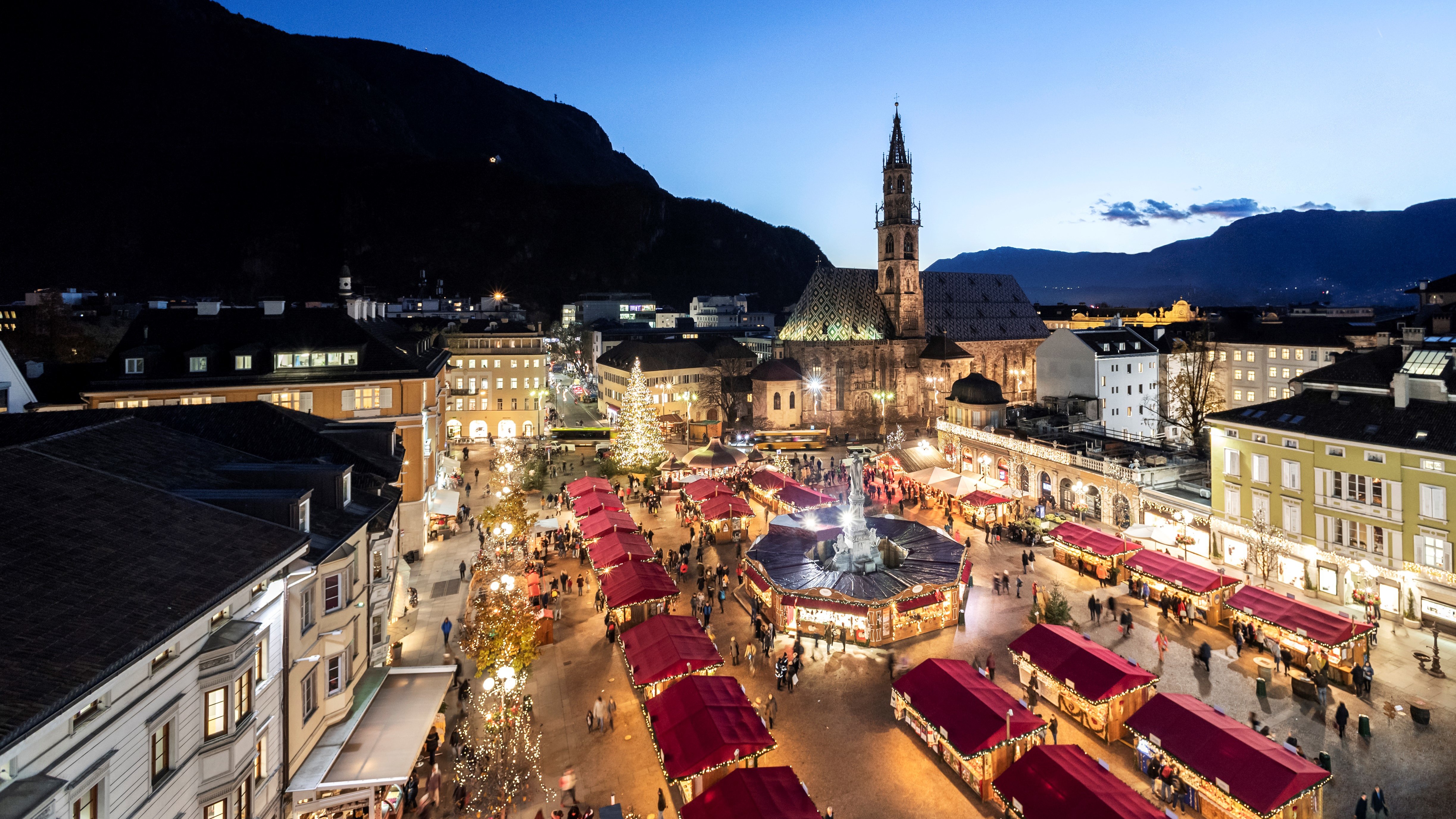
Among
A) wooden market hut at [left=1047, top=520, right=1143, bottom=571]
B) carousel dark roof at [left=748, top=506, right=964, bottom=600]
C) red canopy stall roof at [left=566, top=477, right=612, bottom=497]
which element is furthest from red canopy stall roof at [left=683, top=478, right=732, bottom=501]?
wooden market hut at [left=1047, top=520, right=1143, bottom=571]

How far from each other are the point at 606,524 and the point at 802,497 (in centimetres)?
1198

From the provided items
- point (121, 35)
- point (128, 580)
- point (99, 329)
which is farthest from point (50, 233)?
point (128, 580)

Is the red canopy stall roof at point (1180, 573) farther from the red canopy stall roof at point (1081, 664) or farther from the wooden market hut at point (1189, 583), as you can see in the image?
the red canopy stall roof at point (1081, 664)

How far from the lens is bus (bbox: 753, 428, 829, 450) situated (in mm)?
63844

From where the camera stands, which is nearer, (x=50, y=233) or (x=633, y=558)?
(x=633, y=558)

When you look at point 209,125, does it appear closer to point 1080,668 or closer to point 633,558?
point 633,558

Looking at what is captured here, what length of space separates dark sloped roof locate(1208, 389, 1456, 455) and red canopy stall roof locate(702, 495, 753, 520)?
2354 cm

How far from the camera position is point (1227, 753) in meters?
15.2

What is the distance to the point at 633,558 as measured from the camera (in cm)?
3033

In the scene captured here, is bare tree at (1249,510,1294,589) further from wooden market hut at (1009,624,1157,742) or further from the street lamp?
the street lamp

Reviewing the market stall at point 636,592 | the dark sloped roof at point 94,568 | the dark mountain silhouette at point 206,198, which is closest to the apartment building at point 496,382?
the market stall at point 636,592

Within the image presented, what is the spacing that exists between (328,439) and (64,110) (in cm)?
21853

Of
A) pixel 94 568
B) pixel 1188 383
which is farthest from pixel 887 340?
pixel 94 568

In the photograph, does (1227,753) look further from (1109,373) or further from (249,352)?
(1109,373)
